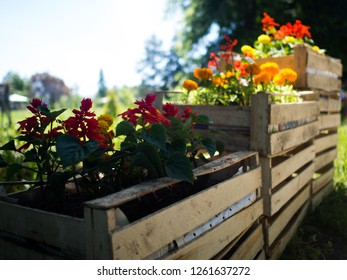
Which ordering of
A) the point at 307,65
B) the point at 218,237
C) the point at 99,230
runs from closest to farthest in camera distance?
the point at 99,230 < the point at 218,237 < the point at 307,65

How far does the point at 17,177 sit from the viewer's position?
3627 mm

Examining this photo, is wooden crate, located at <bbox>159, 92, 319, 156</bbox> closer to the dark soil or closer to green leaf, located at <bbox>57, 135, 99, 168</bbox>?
the dark soil

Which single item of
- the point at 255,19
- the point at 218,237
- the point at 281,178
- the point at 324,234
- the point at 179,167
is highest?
the point at 255,19

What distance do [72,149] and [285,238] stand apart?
6.13ft

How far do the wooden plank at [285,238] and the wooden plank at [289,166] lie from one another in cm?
42

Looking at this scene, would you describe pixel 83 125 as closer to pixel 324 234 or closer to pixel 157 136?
pixel 157 136

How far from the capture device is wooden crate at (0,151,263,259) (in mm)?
1227

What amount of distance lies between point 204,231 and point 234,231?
305mm

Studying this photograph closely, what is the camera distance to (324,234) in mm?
3008

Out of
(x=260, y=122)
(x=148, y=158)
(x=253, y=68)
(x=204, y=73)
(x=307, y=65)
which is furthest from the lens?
(x=307, y=65)

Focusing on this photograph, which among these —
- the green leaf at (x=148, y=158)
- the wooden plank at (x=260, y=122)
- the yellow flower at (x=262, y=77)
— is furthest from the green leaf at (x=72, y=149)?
the yellow flower at (x=262, y=77)

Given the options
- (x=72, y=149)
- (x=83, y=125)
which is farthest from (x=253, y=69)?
(x=72, y=149)
